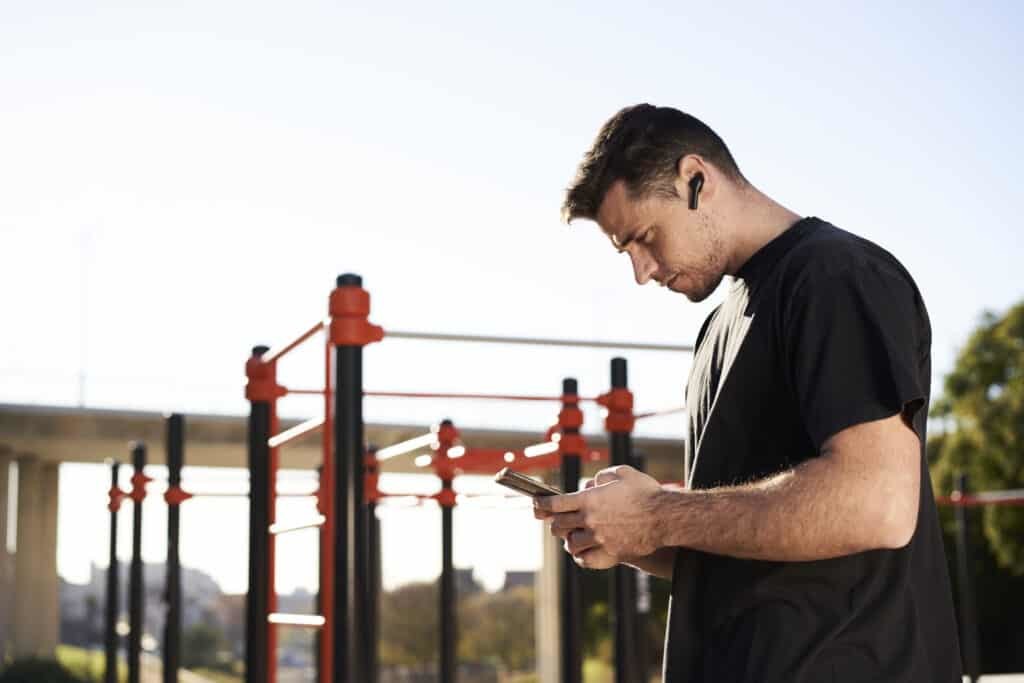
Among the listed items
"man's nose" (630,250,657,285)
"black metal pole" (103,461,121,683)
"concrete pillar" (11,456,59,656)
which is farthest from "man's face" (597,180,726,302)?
"concrete pillar" (11,456,59,656)

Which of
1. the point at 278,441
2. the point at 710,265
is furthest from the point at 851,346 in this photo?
the point at 278,441

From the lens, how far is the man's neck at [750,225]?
2037 millimetres

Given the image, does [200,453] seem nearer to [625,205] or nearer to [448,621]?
[448,621]

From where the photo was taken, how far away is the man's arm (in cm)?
174

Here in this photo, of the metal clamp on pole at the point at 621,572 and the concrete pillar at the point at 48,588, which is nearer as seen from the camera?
the metal clamp on pole at the point at 621,572

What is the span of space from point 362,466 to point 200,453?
1078 inches

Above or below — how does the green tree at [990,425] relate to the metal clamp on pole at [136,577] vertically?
above

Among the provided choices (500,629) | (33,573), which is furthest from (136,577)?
(500,629)

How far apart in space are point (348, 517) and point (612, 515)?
1562 mm

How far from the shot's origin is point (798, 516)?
69.0 inches

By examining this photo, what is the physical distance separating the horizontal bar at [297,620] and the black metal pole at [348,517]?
0.16 meters

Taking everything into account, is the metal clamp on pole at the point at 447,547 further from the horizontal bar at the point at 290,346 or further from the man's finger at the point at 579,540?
the man's finger at the point at 579,540

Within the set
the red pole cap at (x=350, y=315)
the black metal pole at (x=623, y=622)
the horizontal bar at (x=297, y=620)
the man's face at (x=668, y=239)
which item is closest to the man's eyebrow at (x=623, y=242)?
the man's face at (x=668, y=239)

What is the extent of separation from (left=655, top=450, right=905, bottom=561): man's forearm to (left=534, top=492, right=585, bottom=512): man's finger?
178 mm
